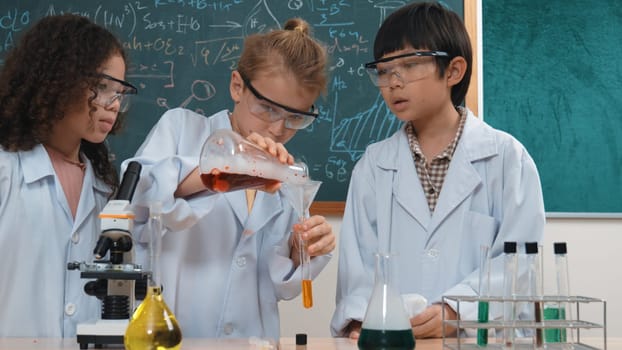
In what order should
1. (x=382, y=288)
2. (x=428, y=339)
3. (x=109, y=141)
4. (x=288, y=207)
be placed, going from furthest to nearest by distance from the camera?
(x=109, y=141) → (x=288, y=207) → (x=428, y=339) → (x=382, y=288)

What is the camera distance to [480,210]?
6.51ft

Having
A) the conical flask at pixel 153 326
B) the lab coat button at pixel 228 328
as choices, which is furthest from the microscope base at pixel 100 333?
the lab coat button at pixel 228 328

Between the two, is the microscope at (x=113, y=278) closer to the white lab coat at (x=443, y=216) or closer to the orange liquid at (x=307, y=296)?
the orange liquid at (x=307, y=296)

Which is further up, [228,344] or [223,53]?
[223,53]

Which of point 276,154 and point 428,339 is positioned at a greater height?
point 276,154

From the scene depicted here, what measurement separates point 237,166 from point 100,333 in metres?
0.42

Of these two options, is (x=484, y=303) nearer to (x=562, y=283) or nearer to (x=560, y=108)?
(x=562, y=283)

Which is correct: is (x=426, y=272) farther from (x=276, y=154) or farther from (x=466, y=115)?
(x=276, y=154)

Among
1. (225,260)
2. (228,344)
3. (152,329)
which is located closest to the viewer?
(152,329)

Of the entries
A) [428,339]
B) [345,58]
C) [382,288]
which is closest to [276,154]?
[382,288]

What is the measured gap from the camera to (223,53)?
116 inches

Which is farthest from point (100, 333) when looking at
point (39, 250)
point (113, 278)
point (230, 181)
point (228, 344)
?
point (39, 250)

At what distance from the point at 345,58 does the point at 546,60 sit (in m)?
0.82

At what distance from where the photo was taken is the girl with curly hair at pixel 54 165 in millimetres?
1788
